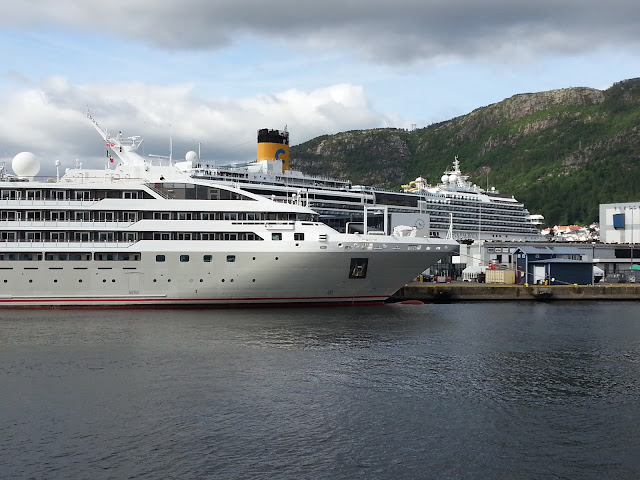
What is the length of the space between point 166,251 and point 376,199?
168 feet

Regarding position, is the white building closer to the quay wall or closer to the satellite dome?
the quay wall

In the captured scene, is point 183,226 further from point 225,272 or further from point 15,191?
point 15,191

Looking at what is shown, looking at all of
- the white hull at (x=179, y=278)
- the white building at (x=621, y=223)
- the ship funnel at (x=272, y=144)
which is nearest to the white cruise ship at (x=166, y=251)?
the white hull at (x=179, y=278)

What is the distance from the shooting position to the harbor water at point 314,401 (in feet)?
54.5

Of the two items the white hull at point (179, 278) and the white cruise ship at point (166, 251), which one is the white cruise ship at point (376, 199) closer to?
the white cruise ship at point (166, 251)

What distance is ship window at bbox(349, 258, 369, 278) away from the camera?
4175 centimetres

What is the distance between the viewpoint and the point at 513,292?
56000 millimetres

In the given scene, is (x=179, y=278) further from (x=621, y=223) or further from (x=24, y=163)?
(x=621, y=223)

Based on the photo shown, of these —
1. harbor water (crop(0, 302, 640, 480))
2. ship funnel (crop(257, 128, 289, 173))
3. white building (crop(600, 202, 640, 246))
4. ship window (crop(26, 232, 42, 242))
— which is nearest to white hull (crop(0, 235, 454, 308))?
ship window (crop(26, 232, 42, 242))

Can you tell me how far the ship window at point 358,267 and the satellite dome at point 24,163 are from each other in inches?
914

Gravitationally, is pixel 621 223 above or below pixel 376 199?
below

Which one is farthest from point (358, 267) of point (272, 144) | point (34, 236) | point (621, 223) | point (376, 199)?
point (621, 223)

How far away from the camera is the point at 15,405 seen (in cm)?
2080

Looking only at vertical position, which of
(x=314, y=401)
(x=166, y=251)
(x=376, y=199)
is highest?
(x=376, y=199)
